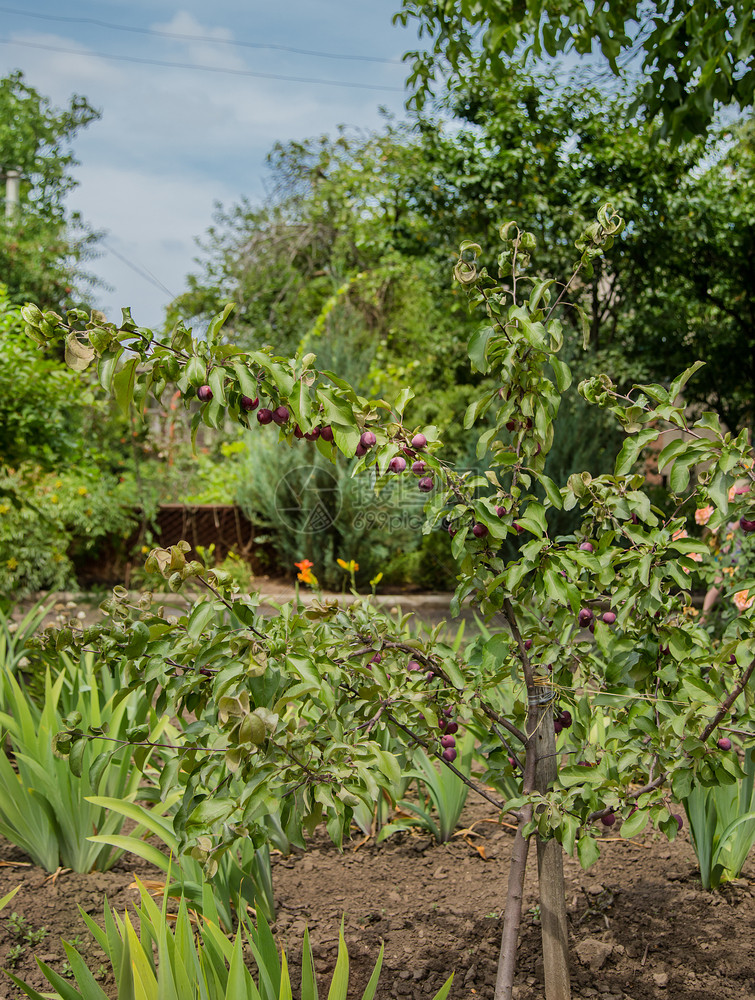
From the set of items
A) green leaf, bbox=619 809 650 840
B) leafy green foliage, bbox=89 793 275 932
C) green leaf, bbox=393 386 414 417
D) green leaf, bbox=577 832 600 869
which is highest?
green leaf, bbox=393 386 414 417

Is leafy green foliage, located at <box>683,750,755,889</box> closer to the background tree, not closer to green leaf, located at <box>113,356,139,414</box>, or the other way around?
green leaf, located at <box>113,356,139,414</box>

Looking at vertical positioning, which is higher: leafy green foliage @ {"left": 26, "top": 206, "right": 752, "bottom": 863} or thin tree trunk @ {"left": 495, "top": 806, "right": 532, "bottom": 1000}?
leafy green foliage @ {"left": 26, "top": 206, "right": 752, "bottom": 863}

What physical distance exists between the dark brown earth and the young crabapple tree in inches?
11.6

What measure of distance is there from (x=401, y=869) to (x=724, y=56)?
3.16 metres

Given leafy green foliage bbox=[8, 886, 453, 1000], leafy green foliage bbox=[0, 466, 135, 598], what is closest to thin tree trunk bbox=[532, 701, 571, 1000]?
leafy green foliage bbox=[8, 886, 453, 1000]

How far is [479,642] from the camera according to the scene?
1472 millimetres

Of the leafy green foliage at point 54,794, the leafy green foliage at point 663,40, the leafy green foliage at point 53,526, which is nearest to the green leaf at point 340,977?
the leafy green foliage at point 54,794

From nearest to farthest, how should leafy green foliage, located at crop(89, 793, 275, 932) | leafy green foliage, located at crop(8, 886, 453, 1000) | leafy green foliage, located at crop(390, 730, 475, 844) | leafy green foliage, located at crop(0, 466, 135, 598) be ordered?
1. leafy green foliage, located at crop(8, 886, 453, 1000)
2. leafy green foliage, located at crop(89, 793, 275, 932)
3. leafy green foliage, located at crop(390, 730, 475, 844)
4. leafy green foliage, located at crop(0, 466, 135, 598)

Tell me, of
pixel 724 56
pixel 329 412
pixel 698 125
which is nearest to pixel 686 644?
pixel 329 412

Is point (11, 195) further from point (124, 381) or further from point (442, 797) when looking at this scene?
point (124, 381)

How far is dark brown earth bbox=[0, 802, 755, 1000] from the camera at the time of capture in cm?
155

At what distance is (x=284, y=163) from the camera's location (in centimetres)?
1091

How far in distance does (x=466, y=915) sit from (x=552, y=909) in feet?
1.64

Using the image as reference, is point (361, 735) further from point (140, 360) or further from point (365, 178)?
point (365, 178)
